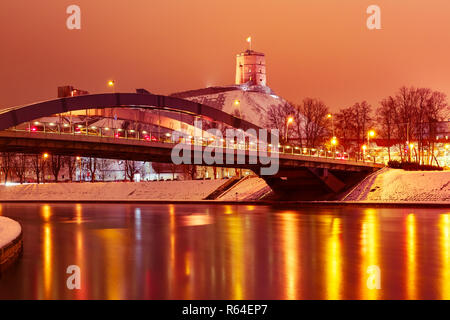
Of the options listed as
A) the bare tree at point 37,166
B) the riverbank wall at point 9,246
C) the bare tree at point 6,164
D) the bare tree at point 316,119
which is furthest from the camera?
the bare tree at point 6,164

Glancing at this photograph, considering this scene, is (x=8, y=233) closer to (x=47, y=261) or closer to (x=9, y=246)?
(x=9, y=246)

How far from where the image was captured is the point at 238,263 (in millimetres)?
18297

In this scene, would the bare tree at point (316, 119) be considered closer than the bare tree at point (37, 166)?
Yes

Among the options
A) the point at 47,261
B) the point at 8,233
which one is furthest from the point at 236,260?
the point at 8,233

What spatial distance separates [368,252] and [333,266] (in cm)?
401

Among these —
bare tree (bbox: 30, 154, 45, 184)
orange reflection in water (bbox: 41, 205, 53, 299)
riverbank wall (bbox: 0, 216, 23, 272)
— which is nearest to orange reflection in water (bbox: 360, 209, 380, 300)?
orange reflection in water (bbox: 41, 205, 53, 299)

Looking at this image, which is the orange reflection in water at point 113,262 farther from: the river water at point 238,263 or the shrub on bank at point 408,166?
the shrub on bank at point 408,166

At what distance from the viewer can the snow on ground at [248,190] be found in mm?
69062

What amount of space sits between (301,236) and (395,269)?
1062 centimetres

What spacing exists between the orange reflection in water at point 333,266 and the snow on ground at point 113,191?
162 feet

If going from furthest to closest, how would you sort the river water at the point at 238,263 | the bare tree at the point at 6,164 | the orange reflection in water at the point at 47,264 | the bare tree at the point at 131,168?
the bare tree at the point at 131,168 → the bare tree at the point at 6,164 → the orange reflection in water at the point at 47,264 → the river water at the point at 238,263

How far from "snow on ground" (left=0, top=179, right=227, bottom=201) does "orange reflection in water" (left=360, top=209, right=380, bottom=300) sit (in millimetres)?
43773

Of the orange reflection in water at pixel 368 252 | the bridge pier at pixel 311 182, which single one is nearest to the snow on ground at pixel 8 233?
the orange reflection in water at pixel 368 252
